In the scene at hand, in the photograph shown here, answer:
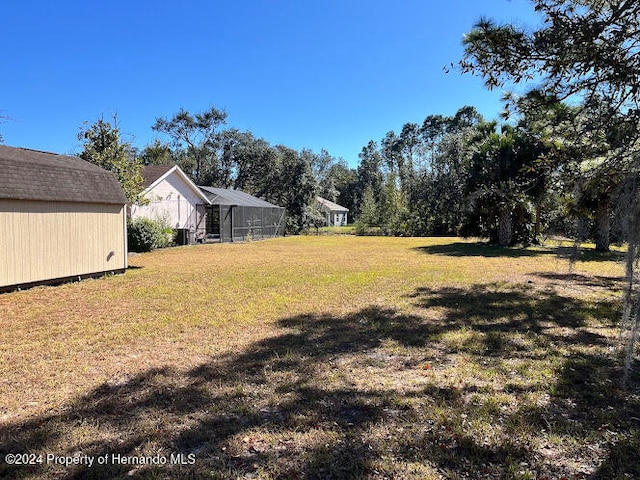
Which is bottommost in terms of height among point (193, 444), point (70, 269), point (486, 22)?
point (193, 444)

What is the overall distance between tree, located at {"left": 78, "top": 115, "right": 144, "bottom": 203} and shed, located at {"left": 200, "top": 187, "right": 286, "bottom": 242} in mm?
6119

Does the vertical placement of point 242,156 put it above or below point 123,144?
above

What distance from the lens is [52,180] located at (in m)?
8.46

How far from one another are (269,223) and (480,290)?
20427mm

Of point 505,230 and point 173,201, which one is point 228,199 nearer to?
point 173,201

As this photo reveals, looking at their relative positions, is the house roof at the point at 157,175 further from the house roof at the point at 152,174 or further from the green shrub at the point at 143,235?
the green shrub at the point at 143,235

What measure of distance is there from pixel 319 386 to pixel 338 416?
566mm

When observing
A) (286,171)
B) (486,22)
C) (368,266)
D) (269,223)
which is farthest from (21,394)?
(286,171)

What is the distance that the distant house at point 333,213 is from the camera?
5042 cm

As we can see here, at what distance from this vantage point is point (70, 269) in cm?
874

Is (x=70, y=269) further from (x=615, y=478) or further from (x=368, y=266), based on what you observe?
(x=615, y=478)

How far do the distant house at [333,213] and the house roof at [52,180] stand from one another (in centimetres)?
3967

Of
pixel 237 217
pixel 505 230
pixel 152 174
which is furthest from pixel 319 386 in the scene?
pixel 237 217

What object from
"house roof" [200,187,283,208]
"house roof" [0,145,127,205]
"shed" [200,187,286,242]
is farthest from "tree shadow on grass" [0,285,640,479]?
"house roof" [200,187,283,208]
